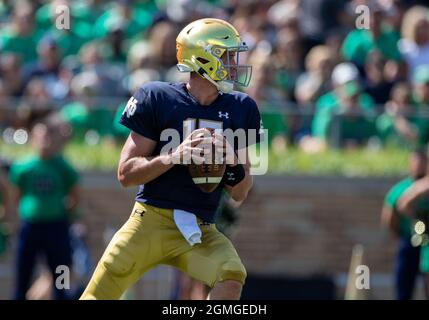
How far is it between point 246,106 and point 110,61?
7.52m

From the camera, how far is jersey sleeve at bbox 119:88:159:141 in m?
7.25

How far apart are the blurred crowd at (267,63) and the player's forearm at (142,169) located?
6.15m

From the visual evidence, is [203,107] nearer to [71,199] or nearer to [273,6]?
[71,199]

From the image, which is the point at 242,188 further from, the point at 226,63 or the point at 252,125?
the point at 226,63

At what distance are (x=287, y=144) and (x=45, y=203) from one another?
2827 millimetres

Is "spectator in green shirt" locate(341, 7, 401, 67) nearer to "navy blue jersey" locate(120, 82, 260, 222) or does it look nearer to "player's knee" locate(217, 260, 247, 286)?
"navy blue jersey" locate(120, 82, 260, 222)

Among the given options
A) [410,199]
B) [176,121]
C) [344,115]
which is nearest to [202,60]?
[176,121]

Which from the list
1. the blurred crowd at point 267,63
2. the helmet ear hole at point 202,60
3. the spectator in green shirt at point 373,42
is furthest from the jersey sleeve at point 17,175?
the helmet ear hole at point 202,60

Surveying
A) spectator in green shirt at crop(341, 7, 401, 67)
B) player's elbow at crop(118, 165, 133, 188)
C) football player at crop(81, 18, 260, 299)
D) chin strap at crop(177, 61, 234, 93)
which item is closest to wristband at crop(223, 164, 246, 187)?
football player at crop(81, 18, 260, 299)

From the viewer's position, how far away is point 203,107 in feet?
24.1

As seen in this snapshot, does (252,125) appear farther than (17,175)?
No

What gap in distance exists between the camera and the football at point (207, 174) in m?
7.21

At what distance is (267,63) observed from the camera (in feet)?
46.0
